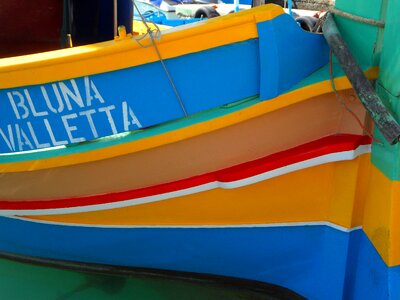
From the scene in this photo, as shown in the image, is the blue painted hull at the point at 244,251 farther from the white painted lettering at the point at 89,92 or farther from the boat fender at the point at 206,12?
the boat fender at the point at 206,12

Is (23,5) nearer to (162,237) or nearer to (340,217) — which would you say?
(162,237)

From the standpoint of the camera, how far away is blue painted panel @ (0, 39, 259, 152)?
1958 mm

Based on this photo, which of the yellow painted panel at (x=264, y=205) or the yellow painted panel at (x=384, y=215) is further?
the yellow painted panel at (x=264, y=205)

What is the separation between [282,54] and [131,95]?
0.60m

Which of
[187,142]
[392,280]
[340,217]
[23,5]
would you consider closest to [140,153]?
[187,142]

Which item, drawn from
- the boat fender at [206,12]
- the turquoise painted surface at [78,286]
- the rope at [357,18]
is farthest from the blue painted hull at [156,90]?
the boat fender at [206,12]

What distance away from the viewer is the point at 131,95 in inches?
78.0

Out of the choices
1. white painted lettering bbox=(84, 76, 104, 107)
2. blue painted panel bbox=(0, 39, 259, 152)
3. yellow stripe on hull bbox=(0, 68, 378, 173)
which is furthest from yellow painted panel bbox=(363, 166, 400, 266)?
white painted lettering bbox=(84, 76, 104, 107)

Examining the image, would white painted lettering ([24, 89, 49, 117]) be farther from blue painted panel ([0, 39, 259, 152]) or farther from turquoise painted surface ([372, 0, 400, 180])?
turquoise painted surface ([372, 0, 400, 180])

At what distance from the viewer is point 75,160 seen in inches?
83.4

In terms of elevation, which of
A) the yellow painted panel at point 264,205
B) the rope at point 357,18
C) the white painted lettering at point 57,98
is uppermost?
Answer: the rope at point 357,18

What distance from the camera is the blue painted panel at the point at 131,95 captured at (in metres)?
1.96

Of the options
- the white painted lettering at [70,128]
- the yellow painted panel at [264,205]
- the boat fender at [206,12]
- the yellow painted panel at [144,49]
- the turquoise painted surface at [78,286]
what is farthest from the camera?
the boat fender at [206,12]

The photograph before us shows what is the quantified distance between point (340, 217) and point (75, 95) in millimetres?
1192
